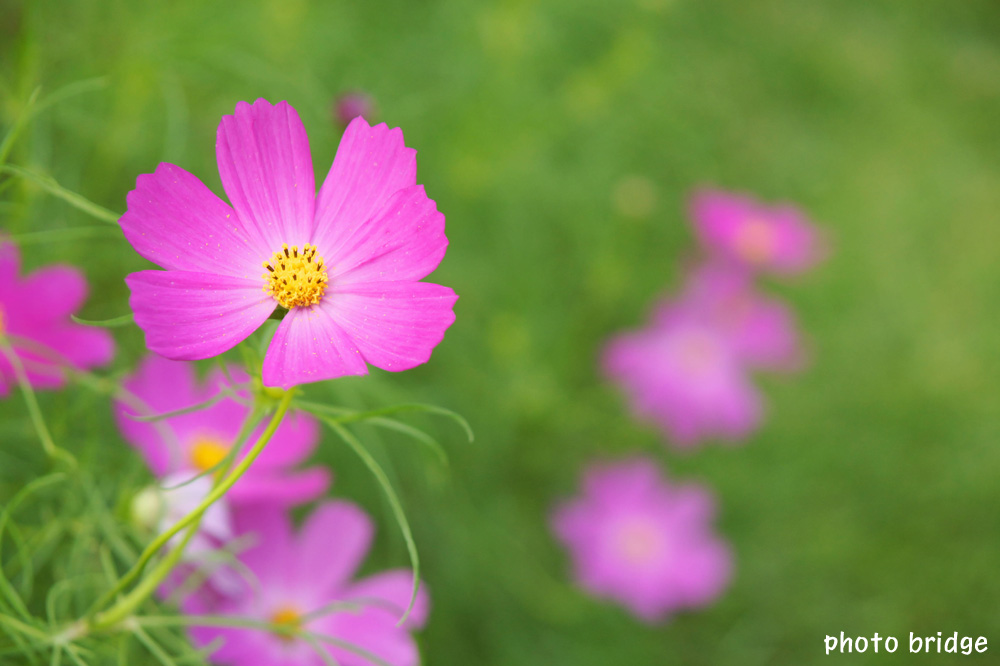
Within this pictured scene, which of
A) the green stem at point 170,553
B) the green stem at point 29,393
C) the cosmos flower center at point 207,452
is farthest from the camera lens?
the cosmos flower center at point 207,452

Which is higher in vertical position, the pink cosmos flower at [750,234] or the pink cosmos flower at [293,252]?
the pink cosmos flower at [750,234]

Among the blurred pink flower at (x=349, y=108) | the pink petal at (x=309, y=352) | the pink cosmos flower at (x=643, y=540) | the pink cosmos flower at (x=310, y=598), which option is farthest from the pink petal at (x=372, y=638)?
the pink cosmos flower at (x=643, y=540)

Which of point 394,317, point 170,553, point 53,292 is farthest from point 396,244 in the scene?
point 53,292

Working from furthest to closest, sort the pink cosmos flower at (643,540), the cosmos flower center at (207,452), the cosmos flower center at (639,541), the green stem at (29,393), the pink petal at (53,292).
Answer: the cosmos flower center at (639,541) < the pink cosmos flower at (643,540) < the cosmos flower center at (207,452) < the pink petal at (53,292) < the green stem at (29,393)

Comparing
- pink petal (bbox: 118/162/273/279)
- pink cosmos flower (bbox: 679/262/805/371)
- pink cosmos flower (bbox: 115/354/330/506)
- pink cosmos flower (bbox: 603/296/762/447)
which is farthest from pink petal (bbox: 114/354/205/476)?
pink cosmos flower (bbox: 679/262/805/371)

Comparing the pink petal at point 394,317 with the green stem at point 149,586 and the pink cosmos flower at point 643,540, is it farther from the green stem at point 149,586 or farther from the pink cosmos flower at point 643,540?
the pink cosmos flower at point 643,540

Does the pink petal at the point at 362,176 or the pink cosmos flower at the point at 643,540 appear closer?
the pink petal at the point at 362,176

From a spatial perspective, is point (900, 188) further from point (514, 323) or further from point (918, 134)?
point (514, 323)
